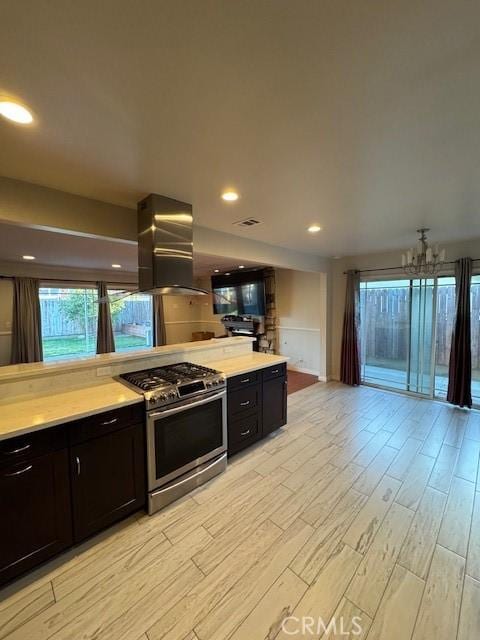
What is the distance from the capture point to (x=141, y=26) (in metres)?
0.89

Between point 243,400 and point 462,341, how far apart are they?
135 inches

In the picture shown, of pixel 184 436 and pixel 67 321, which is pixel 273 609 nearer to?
pixel 184 436

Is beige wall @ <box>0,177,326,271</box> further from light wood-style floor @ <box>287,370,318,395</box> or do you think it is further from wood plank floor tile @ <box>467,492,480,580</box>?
wood plank floor tile @ <box>467,492,480,580</box>

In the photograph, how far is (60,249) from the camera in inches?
167

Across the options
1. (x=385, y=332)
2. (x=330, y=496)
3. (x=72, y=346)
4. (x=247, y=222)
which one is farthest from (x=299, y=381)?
(x=72, y=346)

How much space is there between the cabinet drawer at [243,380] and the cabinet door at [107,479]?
95 cm

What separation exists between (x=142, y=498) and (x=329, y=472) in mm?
1676

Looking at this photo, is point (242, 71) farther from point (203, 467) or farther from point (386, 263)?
point (386, 263)

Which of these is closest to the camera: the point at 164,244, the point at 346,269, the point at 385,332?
the point at 164,244

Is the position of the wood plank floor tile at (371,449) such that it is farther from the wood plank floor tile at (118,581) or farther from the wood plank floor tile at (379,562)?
the wood plank floor tile at (118,581)

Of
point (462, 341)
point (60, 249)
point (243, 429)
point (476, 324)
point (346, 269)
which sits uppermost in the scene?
point (60, 249)

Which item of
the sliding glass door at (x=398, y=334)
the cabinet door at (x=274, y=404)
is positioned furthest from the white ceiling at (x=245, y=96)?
the sliding glass door at (x=398, y=334)

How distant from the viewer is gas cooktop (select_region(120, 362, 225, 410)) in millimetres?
2079

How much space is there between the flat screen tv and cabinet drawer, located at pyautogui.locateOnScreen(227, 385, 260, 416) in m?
3.50
